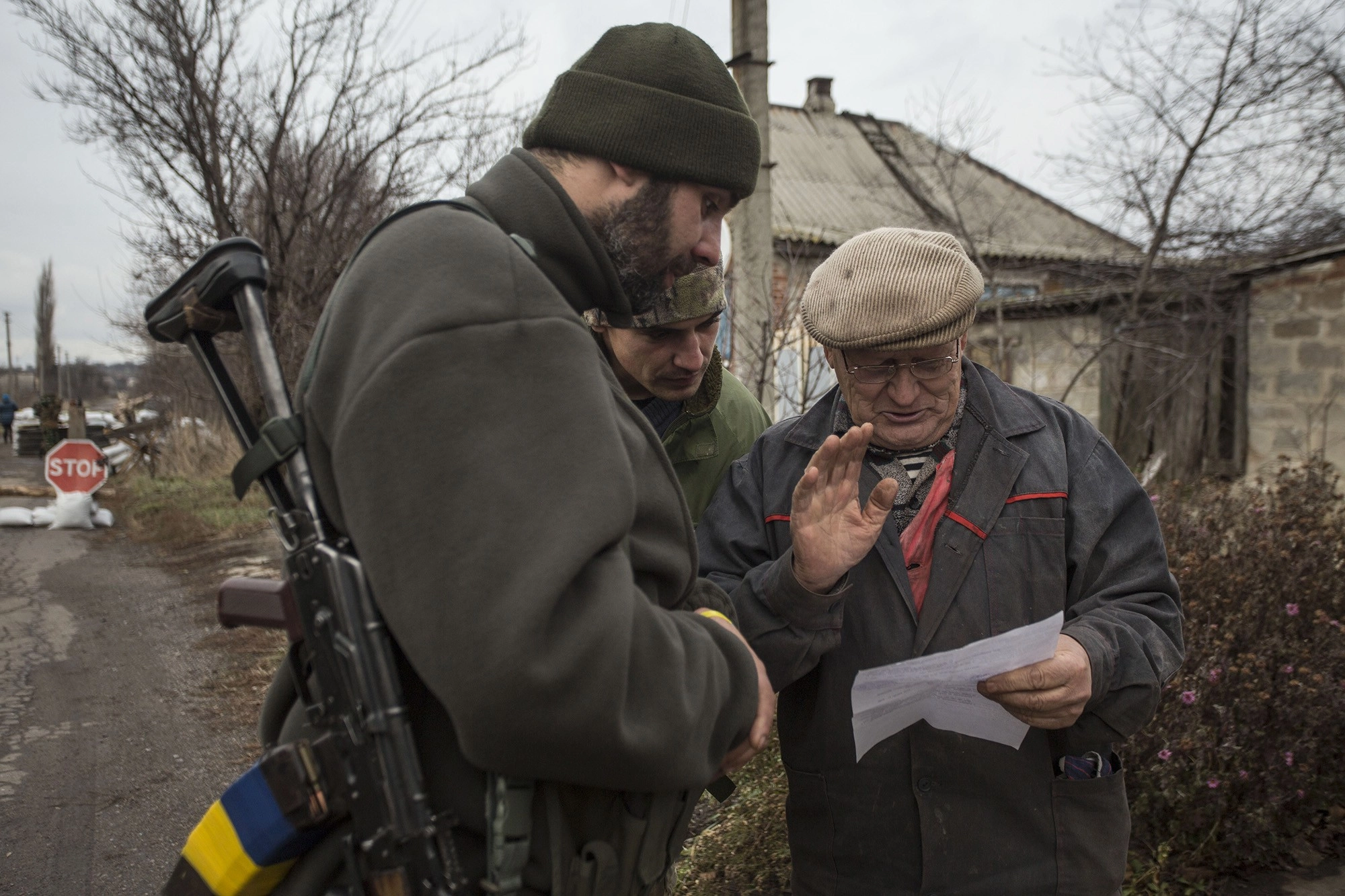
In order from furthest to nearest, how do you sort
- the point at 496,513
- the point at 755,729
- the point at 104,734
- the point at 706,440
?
the point at 104,734, the point at 706,440, the point at 755,729, the point at 496,513

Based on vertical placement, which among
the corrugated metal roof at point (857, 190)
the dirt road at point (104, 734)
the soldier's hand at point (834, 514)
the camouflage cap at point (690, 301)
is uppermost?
the corrugated metal roof at point (857, 190)

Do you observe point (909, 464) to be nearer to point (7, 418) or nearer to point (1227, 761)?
point (1227, 761)

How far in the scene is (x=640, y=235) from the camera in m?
1.43

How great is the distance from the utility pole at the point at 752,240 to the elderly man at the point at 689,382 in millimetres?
2205

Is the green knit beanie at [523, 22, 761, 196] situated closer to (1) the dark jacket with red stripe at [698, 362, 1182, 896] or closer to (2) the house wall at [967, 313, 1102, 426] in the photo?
(1) the dark jacket with red stripe at [698, 362, 1182, 896]

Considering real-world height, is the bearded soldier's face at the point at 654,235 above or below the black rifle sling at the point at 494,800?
above

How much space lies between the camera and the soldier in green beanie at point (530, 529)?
103 cm

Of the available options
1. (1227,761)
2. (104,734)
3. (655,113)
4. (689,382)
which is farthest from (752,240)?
(104,734)

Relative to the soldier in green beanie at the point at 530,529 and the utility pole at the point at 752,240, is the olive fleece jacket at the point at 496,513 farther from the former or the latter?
the utility pole at the point at 752,240

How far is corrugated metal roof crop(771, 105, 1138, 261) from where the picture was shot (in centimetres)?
1703

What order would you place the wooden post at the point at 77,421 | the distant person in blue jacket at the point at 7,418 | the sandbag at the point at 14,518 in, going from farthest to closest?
1. the distant person in blue jacket at the point at 7,418
2. the wooden post at the point at 77,421
3. the sandbag at the point at 14,518

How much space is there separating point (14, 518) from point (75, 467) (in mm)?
989

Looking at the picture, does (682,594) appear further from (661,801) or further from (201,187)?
(201,187)

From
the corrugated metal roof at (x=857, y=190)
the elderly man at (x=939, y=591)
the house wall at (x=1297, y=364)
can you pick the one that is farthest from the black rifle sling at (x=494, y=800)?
the corrugated metal roof at (x=857, y=190)
